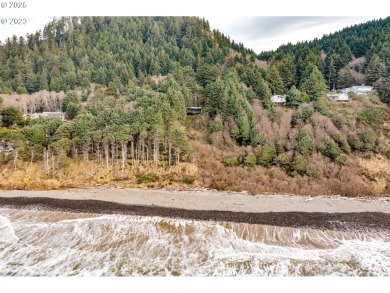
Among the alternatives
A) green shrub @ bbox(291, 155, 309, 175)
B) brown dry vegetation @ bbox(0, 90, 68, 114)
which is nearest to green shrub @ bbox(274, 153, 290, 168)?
green shrub @ bbox(291, 155, 309, 175)

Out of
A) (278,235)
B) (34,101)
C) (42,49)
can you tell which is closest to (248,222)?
(278,235)

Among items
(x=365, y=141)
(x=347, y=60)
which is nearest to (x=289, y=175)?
(x=365, y=141)

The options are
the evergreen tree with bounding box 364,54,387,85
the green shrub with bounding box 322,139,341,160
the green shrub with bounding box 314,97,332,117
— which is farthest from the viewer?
the evergreen tree with bounding box 364,54,387,85

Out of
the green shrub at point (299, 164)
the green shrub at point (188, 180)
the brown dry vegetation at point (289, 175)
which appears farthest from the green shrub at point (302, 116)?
the green shrub at point (188, 180)

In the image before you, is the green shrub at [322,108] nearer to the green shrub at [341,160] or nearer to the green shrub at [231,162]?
the green shrub at [341,160]

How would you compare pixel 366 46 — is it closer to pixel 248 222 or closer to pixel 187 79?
pixel 187 79

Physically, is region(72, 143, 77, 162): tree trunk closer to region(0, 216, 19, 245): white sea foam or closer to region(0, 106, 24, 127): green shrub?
region(0, 216, 19, 245): white sea foam
